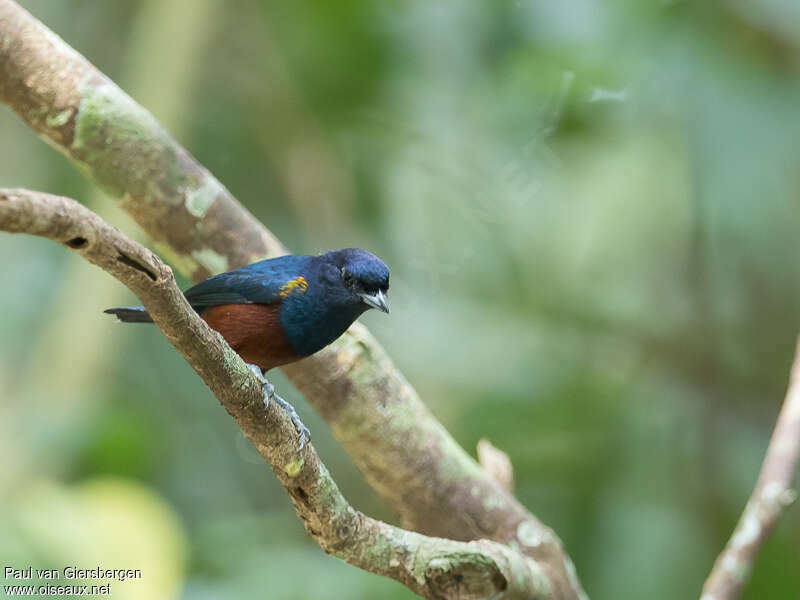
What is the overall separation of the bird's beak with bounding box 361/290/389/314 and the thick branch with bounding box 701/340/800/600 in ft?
4.92

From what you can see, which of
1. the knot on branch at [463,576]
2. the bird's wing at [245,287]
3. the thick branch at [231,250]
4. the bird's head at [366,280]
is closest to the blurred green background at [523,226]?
the thick branch at [231,250]

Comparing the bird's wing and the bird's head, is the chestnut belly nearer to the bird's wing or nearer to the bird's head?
the bird's wing

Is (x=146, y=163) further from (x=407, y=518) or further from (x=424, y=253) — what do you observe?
(x=424, y=253)

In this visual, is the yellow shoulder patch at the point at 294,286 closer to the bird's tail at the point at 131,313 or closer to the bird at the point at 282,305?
the bird at the point at 282,305

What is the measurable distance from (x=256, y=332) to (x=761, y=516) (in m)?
1.91

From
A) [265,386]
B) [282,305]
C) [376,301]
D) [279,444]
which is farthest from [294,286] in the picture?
[279,444]

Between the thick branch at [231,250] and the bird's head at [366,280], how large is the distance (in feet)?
0.79

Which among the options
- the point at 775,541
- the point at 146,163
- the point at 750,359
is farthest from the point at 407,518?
the point at 750,359

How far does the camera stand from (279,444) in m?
2.56

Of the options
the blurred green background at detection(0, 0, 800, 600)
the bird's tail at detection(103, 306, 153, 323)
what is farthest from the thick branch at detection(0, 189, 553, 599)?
the blurred green background at detection(0, 0, 800, 600)

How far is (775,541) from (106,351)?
3.56 metres

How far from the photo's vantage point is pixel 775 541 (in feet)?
16.0

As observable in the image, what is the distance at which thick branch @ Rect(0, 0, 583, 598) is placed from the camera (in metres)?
3.27

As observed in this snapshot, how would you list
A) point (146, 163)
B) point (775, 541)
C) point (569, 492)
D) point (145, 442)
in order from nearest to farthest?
point (146, 163), point (145, 442), point (775, 541), point (569, 492)
